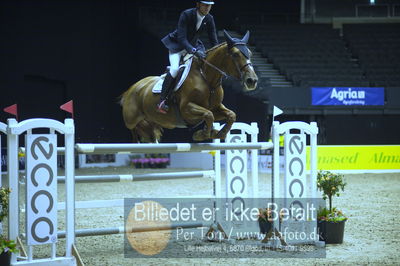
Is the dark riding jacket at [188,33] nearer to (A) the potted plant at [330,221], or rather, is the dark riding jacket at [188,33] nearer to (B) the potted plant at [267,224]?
(B) the potted plant at [267,224]

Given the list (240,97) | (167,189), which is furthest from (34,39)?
(167,189)

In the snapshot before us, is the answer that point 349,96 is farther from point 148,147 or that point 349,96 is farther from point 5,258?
point 5,258

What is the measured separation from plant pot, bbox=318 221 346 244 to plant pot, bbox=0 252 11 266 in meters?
2.78

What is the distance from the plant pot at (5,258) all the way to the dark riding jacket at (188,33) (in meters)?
2.22

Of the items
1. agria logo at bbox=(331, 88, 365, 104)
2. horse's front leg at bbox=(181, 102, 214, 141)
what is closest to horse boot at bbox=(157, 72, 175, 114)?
horse's front leg at bbox=(181, 102, 214, 141)

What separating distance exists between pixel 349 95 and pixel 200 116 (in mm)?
11482

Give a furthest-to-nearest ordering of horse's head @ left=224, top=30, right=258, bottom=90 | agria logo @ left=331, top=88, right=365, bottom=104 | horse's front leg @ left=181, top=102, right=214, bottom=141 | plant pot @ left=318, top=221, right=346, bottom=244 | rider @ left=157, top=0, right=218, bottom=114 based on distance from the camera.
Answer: agria logo @ left=331, top=88, right=365, bottom=104 < plant pot @ left=318, top=221, right=346, bottom=244 < rider @ left=157, top=0, right=218, bottom=114 < horse's front leg @ left=181, top=102, right=214, bottom=141 < horse's head @ left=224, top=30, right=258, bottom=90

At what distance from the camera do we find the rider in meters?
4.89

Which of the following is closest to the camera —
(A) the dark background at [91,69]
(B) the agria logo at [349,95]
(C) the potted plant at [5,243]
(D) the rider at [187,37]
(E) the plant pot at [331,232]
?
(C) the potted plant at [5,243]

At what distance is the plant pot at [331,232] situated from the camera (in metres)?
5.18

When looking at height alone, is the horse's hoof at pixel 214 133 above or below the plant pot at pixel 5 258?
above

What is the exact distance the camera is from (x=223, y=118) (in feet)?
16.4

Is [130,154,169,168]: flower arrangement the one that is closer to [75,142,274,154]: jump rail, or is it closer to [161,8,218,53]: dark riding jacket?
[161,8,218,53]: dark riding jacket

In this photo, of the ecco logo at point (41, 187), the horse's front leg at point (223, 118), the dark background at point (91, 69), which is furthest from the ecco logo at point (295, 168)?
the dark background at point (91, 69)
